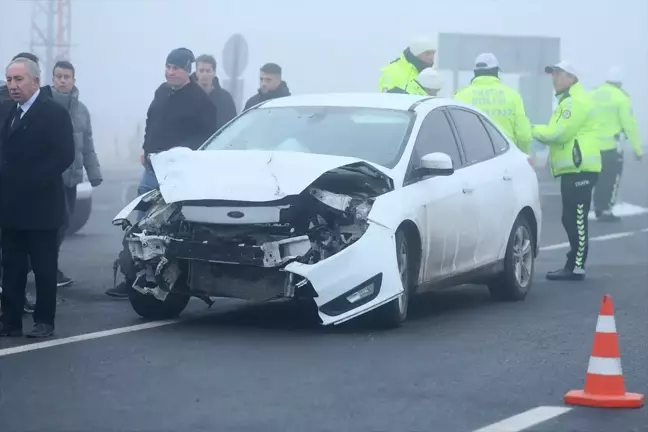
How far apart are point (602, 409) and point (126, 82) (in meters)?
30.8

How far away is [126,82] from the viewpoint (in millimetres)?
37438

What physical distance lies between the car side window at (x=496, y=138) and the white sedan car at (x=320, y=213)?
71 cm

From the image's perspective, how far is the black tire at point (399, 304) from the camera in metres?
9.88

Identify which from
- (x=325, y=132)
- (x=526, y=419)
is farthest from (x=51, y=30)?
(x=526, y=419)

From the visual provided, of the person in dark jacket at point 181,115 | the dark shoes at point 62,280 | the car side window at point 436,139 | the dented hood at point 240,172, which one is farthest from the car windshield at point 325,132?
the dark shoes at point 62,280

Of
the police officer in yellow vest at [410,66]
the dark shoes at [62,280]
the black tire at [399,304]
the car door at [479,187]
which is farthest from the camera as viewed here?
the police officer in yellow vest at [410,66]

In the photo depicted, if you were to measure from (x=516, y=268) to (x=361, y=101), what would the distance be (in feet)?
6.03

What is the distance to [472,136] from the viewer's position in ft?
38.3

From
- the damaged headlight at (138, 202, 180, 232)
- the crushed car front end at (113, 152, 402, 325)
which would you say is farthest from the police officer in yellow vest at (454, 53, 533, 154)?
the damaged headlight at (138, 202, 180, 232)

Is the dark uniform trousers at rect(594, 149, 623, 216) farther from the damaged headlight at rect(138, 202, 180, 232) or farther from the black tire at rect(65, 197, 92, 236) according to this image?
the damaged headlight at rect(138, 202, 180, 232)

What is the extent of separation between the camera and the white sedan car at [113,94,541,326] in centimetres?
952

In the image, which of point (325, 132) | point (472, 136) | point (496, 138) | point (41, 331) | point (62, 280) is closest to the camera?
point (41, 331)

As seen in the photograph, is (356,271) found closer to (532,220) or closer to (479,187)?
(479,187)

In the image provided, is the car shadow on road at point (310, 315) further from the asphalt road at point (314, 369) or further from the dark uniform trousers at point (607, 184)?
the dark uniform trousers at point (607, 184)
